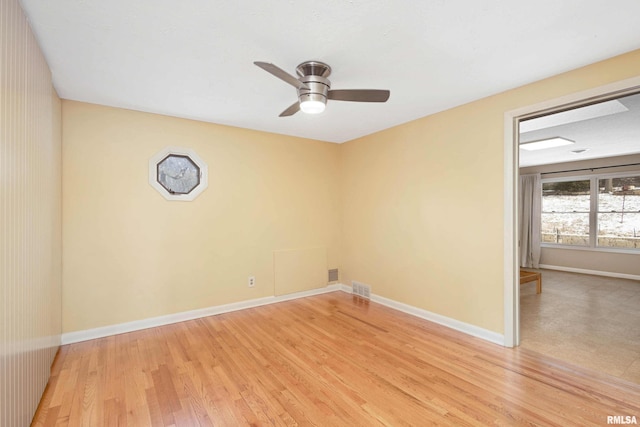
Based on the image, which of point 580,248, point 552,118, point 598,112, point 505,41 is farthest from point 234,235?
point 580,248

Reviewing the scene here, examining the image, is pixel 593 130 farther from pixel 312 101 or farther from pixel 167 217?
pixel 167 217

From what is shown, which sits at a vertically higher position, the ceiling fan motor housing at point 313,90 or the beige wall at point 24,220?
the ceiling fan motor housing at point 313,90

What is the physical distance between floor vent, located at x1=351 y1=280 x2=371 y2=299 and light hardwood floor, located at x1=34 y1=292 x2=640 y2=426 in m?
1.12

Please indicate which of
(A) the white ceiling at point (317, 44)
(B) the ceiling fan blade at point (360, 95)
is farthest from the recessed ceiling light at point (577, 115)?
(B) the ceiling fan blade at point (360, 95)

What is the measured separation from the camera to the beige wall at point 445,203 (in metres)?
2.77

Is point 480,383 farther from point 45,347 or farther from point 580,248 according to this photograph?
point 580,248

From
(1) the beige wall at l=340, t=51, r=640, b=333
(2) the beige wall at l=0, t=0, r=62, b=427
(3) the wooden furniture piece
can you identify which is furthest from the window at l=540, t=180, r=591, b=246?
(2) the beige wall at l=0, t=0, r=62, b=427

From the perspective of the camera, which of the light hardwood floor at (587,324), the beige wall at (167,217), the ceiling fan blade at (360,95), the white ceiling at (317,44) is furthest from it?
the beige wall at (167,217)

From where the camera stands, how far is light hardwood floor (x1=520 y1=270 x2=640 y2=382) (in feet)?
8.12

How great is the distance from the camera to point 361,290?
14.3ft

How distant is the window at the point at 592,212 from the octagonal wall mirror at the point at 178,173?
7456 mm

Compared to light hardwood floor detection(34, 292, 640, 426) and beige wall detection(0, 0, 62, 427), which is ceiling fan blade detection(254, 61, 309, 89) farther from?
light hardwood floor detection(34, 292, 640, 426)

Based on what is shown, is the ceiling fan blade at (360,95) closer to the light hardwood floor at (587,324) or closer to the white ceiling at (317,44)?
the white ceiling at (317,44)

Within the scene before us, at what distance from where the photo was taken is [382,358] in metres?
2.52
